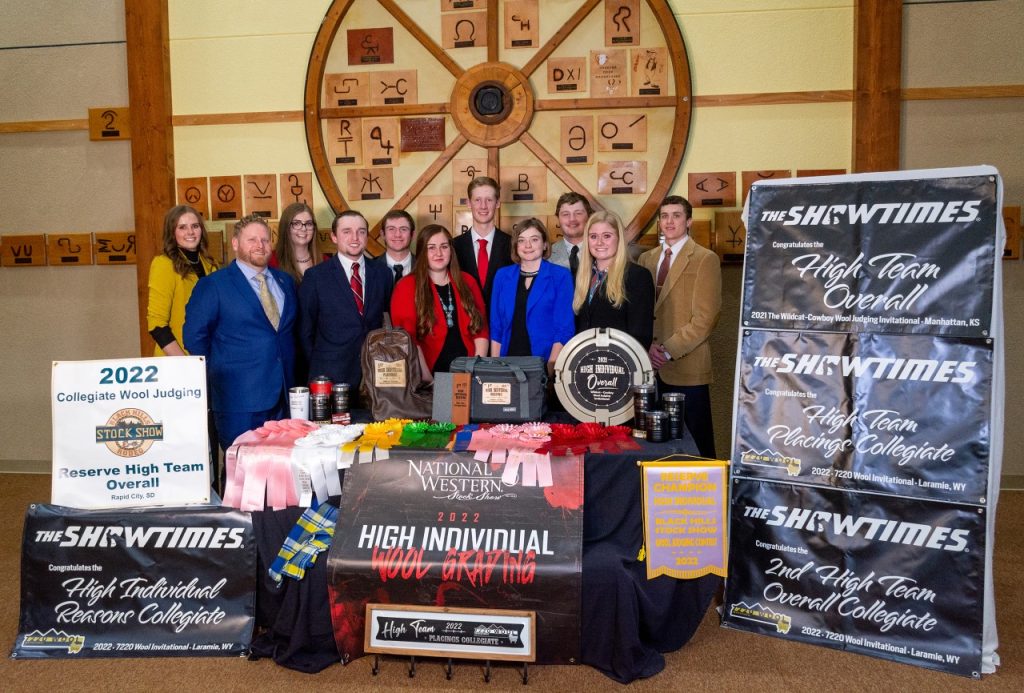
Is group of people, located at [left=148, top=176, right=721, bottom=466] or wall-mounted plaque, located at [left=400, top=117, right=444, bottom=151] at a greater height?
wall-mounted plaque, located at [left=400, top=117, right=444, bottom=151]

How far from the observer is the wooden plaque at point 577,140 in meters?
4.57

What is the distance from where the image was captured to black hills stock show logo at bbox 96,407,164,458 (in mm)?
2660

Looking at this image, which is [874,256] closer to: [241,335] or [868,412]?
[868,412]

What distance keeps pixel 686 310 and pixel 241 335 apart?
80.0 inches

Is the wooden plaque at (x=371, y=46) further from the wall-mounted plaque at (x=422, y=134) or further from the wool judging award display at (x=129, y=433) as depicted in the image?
the wool judging award display at (x=129, y=433)

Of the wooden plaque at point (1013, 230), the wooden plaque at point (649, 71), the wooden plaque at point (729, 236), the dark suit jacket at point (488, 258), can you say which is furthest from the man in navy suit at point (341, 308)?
the wooden plaque at point (1013, 230)

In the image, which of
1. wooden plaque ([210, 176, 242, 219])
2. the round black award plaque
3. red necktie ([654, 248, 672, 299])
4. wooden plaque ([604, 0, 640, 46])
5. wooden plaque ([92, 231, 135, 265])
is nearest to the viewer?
the round black award plaque

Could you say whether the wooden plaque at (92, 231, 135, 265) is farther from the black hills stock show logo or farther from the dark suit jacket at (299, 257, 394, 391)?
the black hills stock show logo

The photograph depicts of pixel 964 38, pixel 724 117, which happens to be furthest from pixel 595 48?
pixel 964 38

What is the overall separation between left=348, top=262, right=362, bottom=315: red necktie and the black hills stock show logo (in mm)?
1094

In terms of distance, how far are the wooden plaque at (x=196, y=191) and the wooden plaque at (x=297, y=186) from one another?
499 mm

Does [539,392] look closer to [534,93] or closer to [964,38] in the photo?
[534,93]

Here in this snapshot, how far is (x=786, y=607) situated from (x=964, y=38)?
352cm

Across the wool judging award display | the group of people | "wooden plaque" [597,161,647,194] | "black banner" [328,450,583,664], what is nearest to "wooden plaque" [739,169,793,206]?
"wooden plaque" [597,161,647,194]
